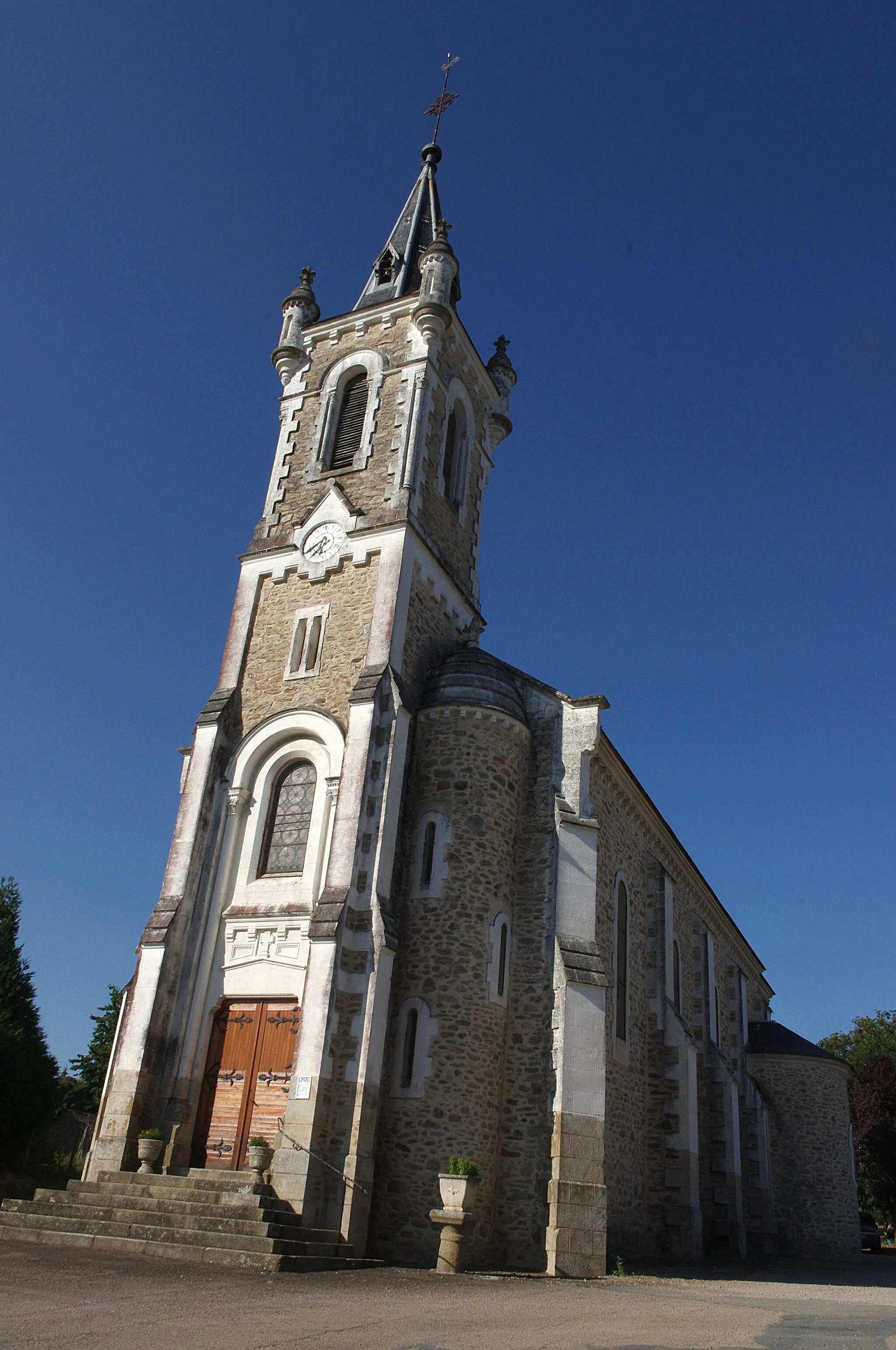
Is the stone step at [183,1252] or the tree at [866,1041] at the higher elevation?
the tree at [866,1041]

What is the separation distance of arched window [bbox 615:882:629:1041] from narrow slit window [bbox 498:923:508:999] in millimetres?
3813

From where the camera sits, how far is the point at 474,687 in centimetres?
1903

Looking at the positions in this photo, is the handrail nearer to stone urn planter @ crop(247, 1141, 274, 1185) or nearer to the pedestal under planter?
stone urn planter @ crop(247, 1141, 274, 1185)

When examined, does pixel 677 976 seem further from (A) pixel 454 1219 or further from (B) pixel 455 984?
(A) pixel 454 1219

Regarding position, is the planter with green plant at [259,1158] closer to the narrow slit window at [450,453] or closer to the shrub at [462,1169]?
the shrub at [462,1169]

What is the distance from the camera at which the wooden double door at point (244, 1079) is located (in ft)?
53.4

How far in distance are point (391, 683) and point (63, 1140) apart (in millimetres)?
22747

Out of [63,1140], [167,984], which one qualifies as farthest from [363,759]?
[63,1140]

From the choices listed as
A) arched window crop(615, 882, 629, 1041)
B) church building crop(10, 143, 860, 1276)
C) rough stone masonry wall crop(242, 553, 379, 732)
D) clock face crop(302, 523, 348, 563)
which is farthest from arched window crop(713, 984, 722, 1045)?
clock face crop(302, 523, 348, 563)

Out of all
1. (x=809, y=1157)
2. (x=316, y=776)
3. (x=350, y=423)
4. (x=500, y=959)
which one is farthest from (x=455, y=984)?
(x=809, y=1157)

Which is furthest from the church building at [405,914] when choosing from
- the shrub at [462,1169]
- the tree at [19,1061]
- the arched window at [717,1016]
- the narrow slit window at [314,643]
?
the tree at [19,1061]

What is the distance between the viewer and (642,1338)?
27.3ft

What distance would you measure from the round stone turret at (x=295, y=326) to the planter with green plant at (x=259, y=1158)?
17716 millimetres

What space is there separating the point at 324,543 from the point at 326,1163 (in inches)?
478
